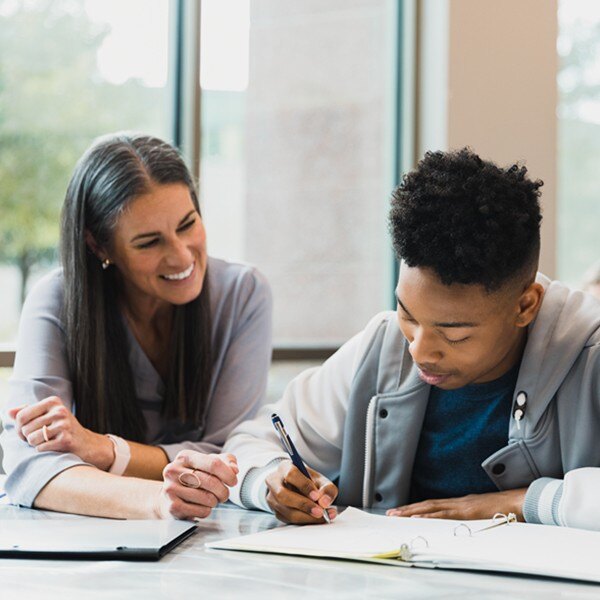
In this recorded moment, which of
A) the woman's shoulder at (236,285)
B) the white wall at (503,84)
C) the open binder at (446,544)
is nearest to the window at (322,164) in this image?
the white wall at (503,84)

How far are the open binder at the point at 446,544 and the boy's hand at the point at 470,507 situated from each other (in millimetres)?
45

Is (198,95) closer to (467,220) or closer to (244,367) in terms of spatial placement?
(244,367)

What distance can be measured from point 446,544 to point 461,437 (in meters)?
0.41

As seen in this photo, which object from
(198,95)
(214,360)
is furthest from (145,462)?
(198,95)

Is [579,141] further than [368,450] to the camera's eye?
Yes

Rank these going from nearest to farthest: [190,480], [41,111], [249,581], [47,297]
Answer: [249,581] < [190,480] < [47,297] < [41,111]

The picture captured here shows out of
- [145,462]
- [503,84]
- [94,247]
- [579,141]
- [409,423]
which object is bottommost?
[145,462]

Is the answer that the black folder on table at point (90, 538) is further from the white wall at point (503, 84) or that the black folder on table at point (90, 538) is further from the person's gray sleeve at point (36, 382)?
the white wall at point (503, 84)

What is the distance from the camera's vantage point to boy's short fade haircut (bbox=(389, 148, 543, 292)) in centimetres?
137

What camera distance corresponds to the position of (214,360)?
2.06 meters

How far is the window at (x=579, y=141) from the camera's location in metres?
3.58

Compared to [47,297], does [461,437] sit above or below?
below

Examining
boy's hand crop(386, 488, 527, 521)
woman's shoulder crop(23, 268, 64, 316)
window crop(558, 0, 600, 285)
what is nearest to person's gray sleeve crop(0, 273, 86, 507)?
woman's shoulder crop(23, 268, 64, 316)

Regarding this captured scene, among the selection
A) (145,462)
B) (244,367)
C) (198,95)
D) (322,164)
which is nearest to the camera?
(145,462)
